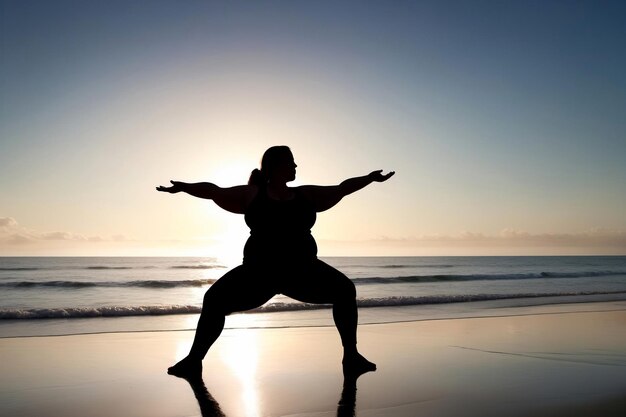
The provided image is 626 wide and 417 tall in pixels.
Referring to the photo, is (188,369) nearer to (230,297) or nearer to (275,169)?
(230,297)

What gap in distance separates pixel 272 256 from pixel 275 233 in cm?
18

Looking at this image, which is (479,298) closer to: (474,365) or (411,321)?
(411,321)

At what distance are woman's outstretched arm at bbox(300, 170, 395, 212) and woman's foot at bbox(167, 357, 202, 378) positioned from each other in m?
1.59

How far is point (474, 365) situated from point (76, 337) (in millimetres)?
5025

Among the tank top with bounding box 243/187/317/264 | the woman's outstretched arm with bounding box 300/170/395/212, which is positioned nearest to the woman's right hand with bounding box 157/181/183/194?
the tank top with bounding box 243/187/317/264

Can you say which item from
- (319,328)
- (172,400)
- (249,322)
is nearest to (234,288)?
(172,400)

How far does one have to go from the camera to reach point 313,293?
4.19 meters

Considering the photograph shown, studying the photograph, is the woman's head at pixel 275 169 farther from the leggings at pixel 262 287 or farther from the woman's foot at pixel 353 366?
the woman's foot at pixel 353 366

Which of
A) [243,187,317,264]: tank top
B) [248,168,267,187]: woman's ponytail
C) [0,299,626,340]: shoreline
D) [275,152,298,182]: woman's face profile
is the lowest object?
[0,299,626,340]: shoreline

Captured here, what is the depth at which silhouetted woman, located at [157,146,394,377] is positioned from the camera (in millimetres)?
4145

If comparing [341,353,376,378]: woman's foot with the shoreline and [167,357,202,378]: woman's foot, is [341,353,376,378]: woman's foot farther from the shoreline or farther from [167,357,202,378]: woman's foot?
the shoreline

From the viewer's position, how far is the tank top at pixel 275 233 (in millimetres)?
4152

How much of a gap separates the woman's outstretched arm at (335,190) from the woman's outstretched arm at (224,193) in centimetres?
47

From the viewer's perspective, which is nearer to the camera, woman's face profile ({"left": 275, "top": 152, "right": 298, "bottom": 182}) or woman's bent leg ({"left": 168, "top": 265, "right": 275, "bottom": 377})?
woman's bent leg ({"left": 168, "top": 265, "right": 275, "bottom": 377})
